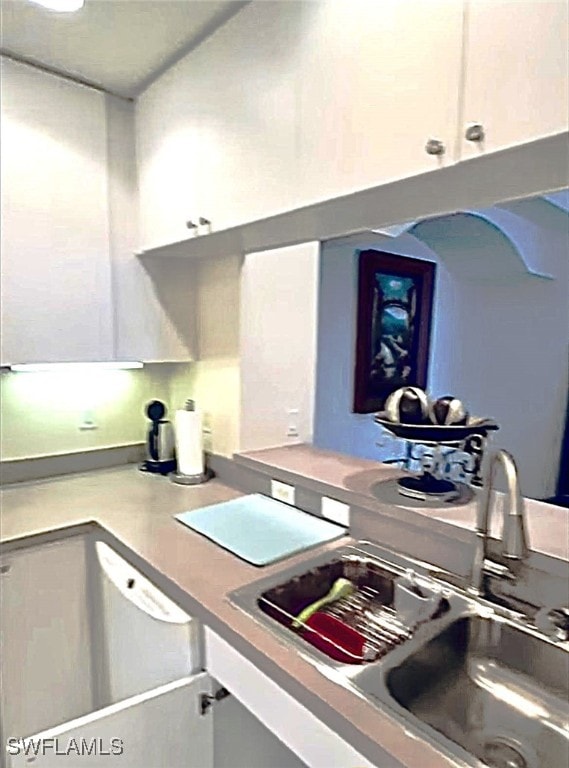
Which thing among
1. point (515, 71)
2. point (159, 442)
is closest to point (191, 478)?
point (159, 442)

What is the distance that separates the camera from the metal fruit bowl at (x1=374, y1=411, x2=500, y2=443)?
49.0 inches

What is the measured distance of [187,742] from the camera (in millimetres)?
1091

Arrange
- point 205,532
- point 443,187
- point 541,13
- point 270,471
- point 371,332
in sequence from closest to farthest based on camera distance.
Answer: point 541,13
point 443,187
point 205,532
point 270,471
point 371,332

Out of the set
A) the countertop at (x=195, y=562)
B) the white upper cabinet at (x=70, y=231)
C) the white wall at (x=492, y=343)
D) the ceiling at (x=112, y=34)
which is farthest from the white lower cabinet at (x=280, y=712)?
the ceiling at (x=112, y=34)

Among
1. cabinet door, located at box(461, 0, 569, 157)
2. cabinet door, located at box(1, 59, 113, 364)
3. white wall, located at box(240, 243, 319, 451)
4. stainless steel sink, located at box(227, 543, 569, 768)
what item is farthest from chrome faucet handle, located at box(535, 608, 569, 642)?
cabinet door, located at box(1, 59, 113, 364)

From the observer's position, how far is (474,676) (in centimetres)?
105

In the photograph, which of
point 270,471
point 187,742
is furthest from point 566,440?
point 187,742

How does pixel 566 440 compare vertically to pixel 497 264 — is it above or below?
below

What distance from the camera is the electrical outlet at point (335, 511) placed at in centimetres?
143

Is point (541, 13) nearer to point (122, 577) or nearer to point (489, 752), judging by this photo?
point (489, 752)

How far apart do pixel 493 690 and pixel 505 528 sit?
343 millimetres

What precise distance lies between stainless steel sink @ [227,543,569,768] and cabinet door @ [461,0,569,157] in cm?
92

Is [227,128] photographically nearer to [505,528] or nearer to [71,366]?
[71,366]

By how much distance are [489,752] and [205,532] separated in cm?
85
